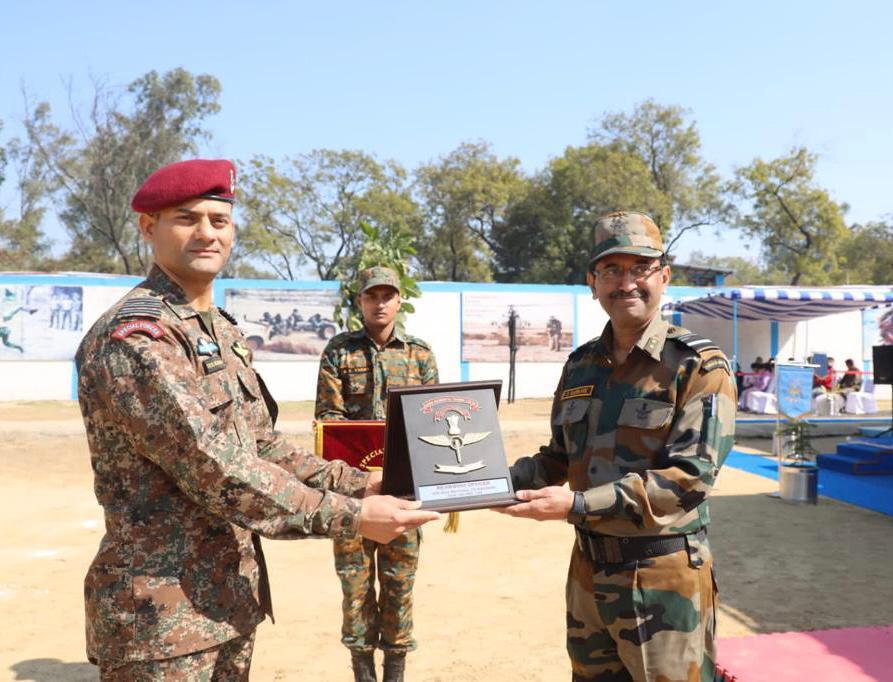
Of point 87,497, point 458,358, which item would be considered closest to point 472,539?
point 87,497

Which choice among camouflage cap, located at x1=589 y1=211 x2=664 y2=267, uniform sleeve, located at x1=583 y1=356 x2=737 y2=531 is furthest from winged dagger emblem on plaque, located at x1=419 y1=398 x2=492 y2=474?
camouflage cap, located at x1=589 y1=211 x2=664 y2=267

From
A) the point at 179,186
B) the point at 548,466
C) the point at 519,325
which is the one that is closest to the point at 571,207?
the point at 519,325

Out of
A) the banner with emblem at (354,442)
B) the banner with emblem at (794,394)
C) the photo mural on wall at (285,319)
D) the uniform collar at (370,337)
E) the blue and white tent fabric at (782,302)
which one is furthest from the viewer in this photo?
the photo mural on wall at (285,319)

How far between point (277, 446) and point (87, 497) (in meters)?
7.36

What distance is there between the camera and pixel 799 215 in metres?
38.2

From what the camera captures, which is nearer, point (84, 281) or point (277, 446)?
point (277, 446)

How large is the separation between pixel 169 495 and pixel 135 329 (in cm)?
44

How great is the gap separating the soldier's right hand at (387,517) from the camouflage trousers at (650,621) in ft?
2.08

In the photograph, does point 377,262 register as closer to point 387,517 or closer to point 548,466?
point 548,466

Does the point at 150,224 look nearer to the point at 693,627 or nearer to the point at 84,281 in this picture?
the point at 693,627

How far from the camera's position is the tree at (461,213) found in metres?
38.0

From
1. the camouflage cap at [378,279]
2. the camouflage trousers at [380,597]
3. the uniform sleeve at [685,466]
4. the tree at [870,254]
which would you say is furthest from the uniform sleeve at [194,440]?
the tree at [870,254]

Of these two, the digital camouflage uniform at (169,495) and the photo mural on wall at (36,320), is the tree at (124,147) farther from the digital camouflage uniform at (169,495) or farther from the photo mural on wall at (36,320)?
the digital camouflage uniform at (169,495)

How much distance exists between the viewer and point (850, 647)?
3.32 metres
